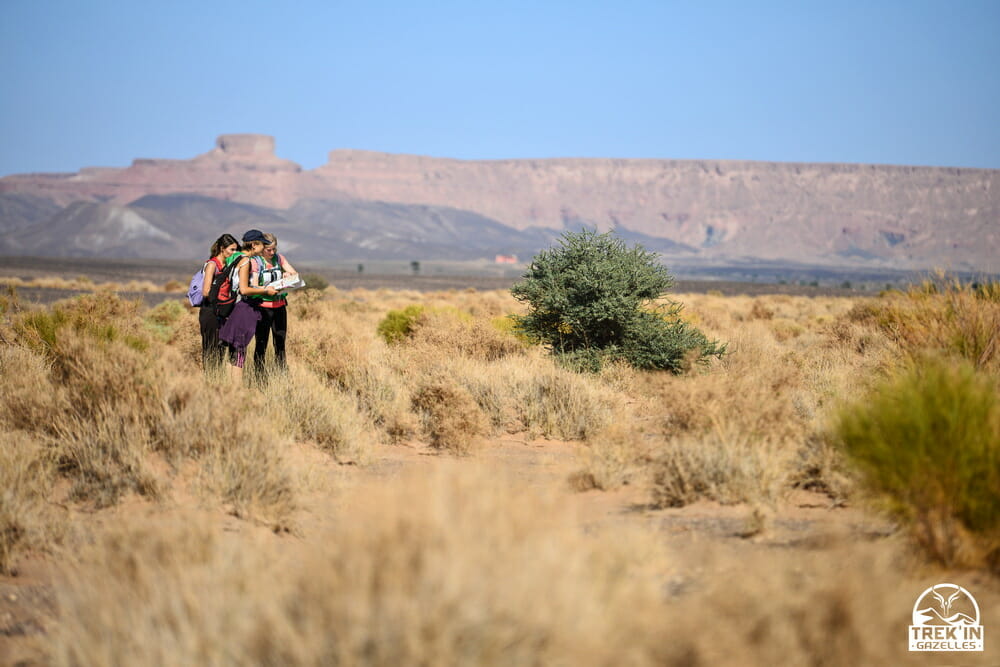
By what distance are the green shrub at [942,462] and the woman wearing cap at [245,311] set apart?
6142 mm

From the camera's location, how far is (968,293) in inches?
356

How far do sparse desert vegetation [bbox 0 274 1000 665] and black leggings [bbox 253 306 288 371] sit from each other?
1.08 ft

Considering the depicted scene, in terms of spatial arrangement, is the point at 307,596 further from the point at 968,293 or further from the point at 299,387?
the point at 968,293

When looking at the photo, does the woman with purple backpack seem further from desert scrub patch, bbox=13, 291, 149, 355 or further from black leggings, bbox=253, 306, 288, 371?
desert scrub patch, bbox=13, 291, 149, 355

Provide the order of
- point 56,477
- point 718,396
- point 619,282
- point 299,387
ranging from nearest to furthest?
1. point 56,477
2. point 718,396
3. point 299,387
4. point 619,282

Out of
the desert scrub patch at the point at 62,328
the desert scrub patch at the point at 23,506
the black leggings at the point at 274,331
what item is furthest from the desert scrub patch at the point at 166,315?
the desert scrub patch at the point at 23,506

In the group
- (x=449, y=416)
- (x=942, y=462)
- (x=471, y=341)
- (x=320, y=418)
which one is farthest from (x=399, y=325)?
(x=942, y=462)

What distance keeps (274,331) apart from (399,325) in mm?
7689

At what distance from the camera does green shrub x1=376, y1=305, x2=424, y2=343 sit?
16.6 metres

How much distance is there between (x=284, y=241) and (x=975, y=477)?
16186 cm

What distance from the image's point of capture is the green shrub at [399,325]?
16609 millimetres

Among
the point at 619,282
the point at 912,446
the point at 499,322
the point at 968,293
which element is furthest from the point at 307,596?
the point at 499,322

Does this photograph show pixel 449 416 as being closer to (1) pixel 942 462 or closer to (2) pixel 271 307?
(2) pixel 271 307

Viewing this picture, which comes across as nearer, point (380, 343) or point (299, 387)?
point (299, 387)
